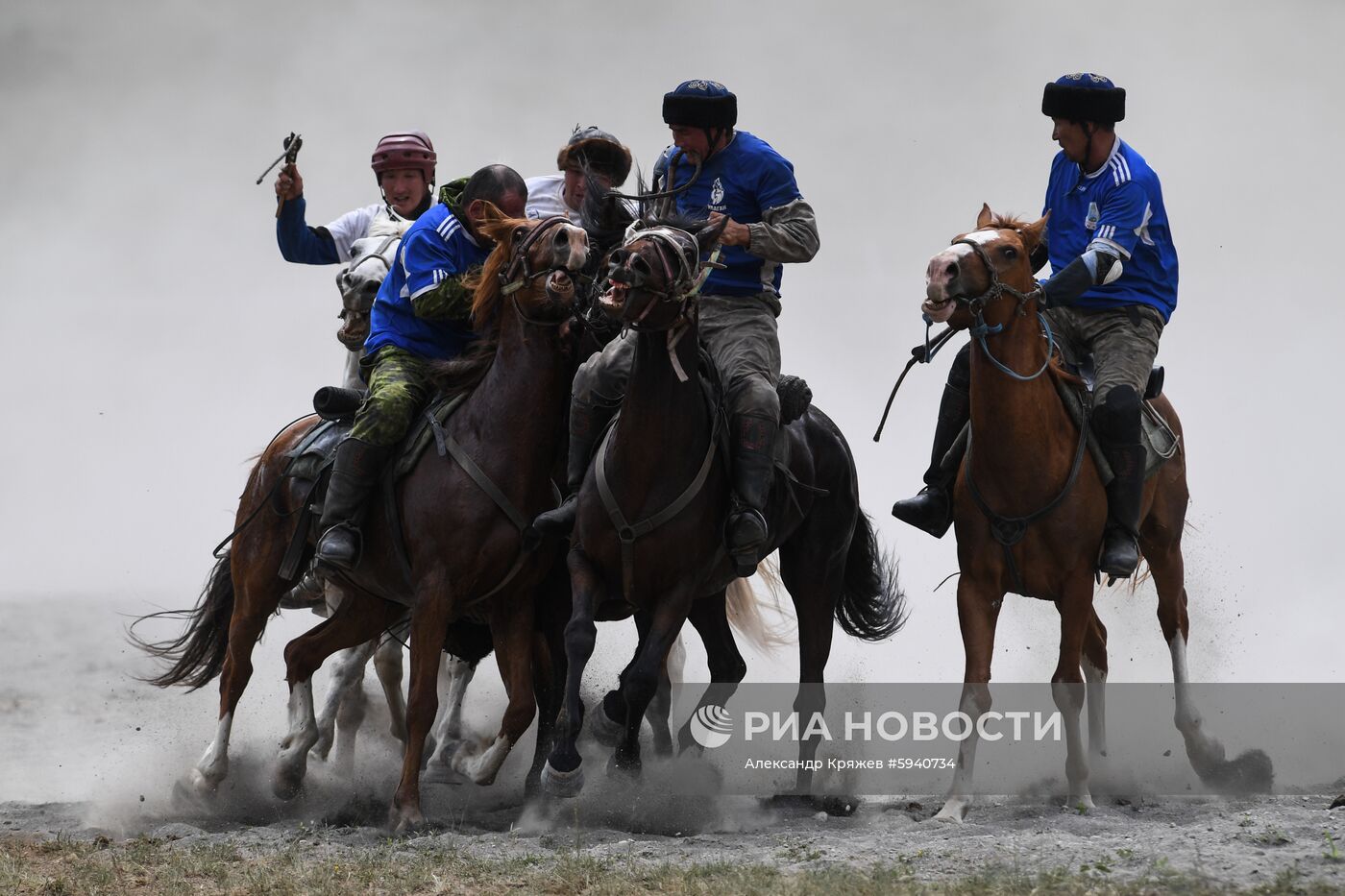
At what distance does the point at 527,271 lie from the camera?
26.8ft

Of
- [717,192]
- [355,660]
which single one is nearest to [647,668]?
[717,192]

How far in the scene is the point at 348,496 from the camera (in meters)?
8.52

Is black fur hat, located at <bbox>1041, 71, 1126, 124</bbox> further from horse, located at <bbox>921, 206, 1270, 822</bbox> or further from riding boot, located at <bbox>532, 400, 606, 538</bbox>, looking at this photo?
riding boot, located at <bbox>532, 400, 606, 538</bbox>

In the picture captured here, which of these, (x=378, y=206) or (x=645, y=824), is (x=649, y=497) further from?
(x=378, y=206)

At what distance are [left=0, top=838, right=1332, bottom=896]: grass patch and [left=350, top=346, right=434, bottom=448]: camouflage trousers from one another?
202 centimetres

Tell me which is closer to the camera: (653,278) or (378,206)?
(653,278)

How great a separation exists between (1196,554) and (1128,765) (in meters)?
2.24

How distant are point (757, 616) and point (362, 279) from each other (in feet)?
10.7

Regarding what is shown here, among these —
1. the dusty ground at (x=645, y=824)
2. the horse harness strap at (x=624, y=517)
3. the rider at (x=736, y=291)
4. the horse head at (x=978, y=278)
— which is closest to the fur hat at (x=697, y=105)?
the rider at (x=736, y=291)

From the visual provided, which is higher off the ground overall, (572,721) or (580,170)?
(580,170)

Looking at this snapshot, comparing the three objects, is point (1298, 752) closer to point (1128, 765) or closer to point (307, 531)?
point (1128, 765)

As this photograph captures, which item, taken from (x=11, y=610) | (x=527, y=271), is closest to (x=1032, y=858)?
(x=527, y=271)

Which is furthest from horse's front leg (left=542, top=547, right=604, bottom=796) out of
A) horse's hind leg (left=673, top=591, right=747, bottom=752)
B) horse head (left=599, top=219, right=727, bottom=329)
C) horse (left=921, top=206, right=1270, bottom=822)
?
horse's hind leg (left=673, top=591, right=747, bottom=752)

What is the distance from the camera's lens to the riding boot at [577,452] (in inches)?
318
